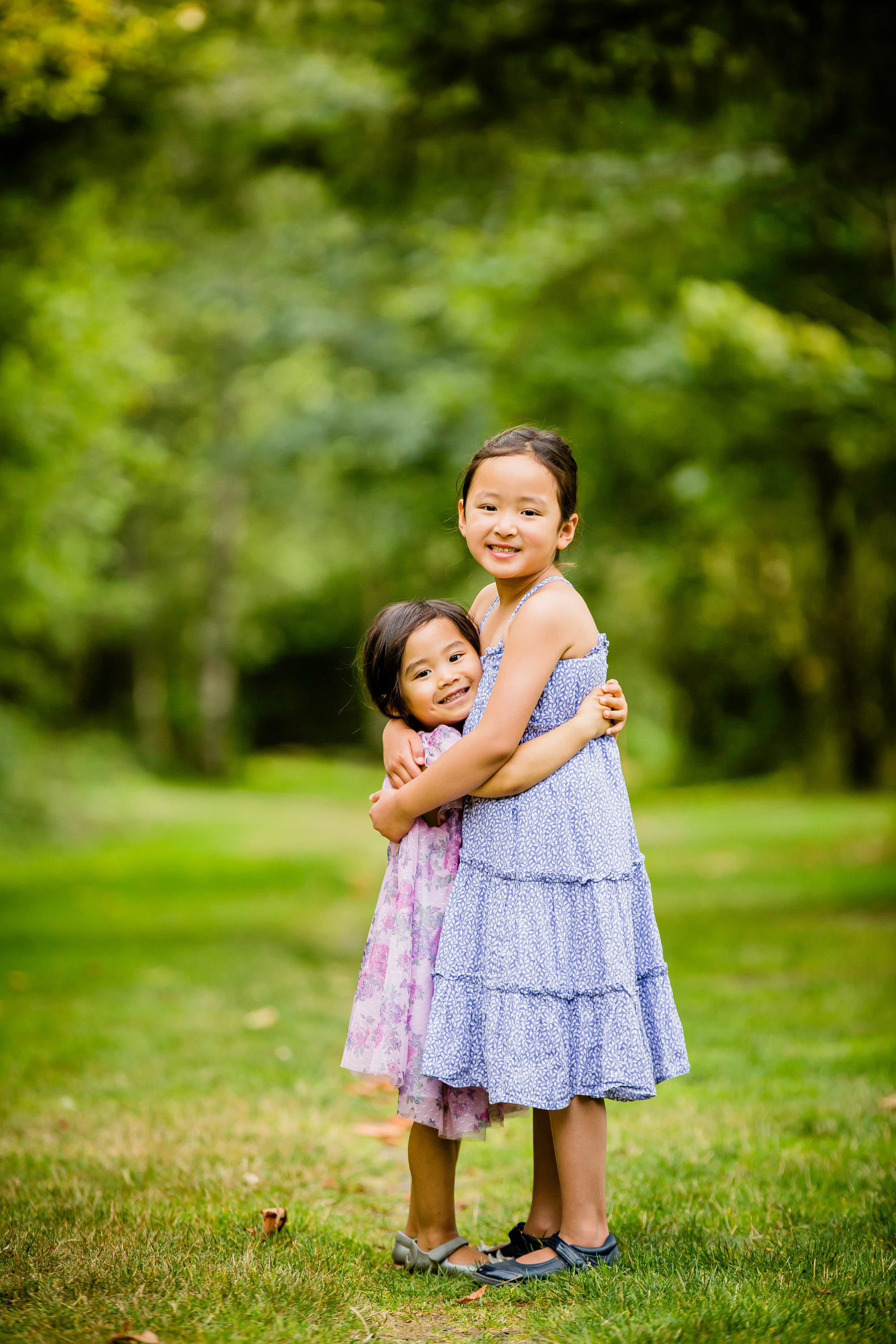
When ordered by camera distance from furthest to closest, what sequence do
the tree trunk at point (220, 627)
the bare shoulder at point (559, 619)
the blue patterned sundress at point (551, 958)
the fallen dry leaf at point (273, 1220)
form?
the tree trunk at point (220, 627)
the fallen dry leaf at point (273, 1220)
the bare shoulder at point (559, 619)
the blue patterned sundress at point (551, 958)

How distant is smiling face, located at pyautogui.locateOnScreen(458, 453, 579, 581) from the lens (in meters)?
2.95

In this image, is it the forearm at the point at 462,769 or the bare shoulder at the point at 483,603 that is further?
the bare shoulder at the point at 483,603

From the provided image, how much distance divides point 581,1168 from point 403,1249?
51 centimetres

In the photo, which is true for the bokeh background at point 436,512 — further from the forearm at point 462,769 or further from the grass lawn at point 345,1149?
the forearm at point 462,769

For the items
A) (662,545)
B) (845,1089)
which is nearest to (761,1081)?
(845,1089)

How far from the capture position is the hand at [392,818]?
2914 mm

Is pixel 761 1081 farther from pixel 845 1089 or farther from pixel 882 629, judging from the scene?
pixel 882 629

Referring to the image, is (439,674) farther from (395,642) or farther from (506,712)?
(506,712)

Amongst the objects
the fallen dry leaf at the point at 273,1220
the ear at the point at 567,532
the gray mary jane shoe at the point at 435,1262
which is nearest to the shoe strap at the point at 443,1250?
the gray mary jane shoe at the point at 435,1262

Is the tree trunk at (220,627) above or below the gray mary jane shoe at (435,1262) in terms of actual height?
above

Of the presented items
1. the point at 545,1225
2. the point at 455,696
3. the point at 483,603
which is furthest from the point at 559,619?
the point at 545,1225

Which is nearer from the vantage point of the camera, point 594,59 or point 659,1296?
point 659,1296

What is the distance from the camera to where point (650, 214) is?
330 inches

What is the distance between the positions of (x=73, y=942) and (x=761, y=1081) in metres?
5.69
